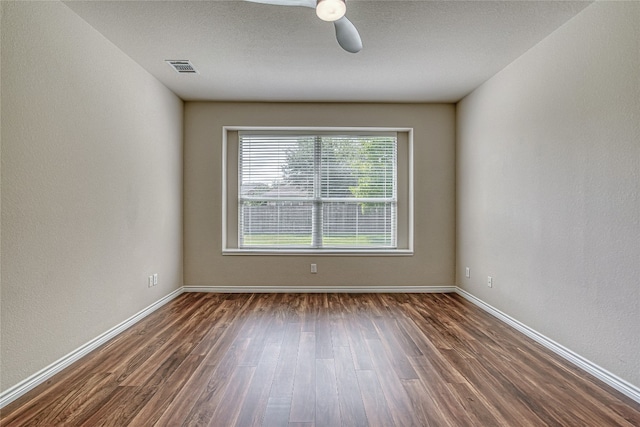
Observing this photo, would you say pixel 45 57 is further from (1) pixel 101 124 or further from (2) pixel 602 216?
(2) pixel 602 216

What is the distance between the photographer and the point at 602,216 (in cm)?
207

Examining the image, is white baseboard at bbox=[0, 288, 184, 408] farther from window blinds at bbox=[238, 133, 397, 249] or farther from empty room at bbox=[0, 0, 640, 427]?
window blinds at bbox=[238, 133, 397, 249]

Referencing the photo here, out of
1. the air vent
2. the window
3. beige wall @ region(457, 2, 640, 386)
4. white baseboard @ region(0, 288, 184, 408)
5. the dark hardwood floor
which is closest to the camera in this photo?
the dark hardwood floor

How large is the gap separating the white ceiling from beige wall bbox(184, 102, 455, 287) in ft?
1.57

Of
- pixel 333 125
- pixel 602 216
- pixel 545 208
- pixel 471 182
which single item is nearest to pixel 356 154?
pixel 333 125

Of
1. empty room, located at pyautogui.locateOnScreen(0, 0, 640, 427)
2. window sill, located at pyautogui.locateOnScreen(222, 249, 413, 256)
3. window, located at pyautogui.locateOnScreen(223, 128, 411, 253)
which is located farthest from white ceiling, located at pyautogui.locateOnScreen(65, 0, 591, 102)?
window sill, located at pyautogui.locateOnScreen(222, 249, 413, 256)

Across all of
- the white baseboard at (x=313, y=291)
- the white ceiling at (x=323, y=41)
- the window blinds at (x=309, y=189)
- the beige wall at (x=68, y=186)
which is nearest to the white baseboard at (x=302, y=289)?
the white baseboard at (x=313, y=291)

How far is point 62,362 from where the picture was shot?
2.15 metres

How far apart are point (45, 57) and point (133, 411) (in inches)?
91.3

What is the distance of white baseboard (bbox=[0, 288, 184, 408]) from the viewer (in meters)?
1.79

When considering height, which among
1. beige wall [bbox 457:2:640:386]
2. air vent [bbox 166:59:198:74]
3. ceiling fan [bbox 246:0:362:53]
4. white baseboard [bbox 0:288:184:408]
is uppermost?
air vent [bbox 166:59:198:74]

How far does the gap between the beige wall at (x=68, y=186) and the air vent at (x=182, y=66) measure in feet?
1.17

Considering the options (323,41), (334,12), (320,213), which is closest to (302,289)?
(320,213)

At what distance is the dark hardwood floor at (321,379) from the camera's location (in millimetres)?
1664
